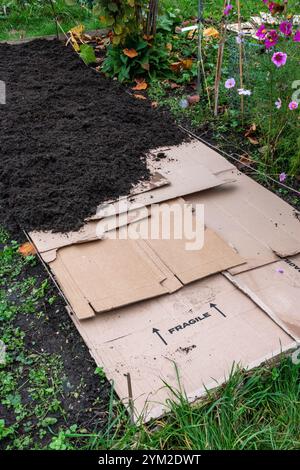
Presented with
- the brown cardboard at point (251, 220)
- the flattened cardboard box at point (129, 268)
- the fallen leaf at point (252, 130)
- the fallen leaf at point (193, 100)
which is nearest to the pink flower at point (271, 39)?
the fallen leaf at point (252, 130)

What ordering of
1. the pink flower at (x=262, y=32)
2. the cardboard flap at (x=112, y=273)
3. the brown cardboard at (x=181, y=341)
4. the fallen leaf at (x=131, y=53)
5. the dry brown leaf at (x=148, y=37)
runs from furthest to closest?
the dry brown leaf at (x=148, y=37) < the fallen leaf at (x=131, y=53) < the pink flower at (x=262, y=32) < the cardboard flap at (x=112, y=273) < the brown cardboard at (x=181, y=341)

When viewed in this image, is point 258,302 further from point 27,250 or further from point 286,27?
point 286,27

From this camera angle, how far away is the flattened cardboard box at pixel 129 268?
211 centimetres

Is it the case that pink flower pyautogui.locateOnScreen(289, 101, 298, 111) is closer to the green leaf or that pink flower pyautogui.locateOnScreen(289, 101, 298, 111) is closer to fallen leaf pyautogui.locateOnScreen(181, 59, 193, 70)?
fallen leaf pyautogui.locateOnScreen(181, 59, 193, 70)

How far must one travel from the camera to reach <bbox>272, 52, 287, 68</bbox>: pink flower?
2.68 m

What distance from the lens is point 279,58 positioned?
2.70 meters

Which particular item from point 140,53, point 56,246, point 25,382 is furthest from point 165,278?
point 140,53

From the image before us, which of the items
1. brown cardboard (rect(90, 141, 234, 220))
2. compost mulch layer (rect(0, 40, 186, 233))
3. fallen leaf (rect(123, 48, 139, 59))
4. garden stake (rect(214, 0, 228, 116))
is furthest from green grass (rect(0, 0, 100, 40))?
brown cardboard (rect(90, 141, 234, 220))

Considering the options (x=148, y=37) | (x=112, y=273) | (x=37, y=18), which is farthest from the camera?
(x=37, y=18)

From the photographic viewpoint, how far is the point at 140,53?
407 cm

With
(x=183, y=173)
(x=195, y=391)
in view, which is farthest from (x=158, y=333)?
(x=183, y=173)

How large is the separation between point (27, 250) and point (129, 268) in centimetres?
59

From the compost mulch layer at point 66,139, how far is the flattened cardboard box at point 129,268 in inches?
9.1

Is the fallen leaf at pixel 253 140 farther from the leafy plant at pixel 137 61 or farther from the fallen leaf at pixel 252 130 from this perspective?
the leafy plant at pixel 137 61
